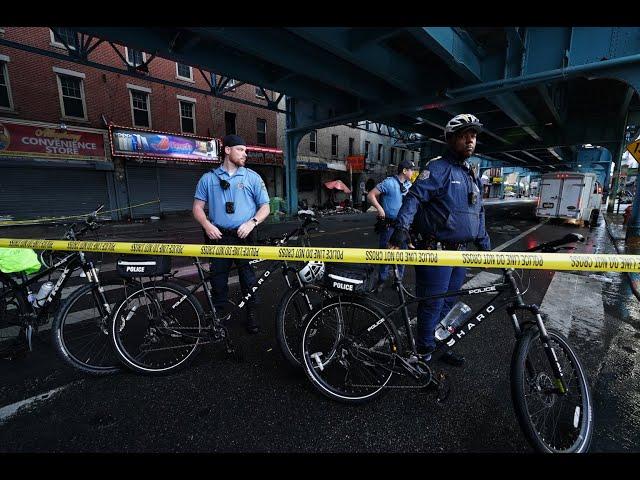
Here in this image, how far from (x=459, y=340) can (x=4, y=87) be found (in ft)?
62.1

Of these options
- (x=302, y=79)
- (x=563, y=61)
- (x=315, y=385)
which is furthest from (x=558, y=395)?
(x=302, y=79)

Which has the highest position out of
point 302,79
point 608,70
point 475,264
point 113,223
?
point 302,79

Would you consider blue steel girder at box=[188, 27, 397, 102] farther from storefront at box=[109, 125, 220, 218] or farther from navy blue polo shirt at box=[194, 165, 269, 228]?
storefront at box=[109, 125, 220, 218]

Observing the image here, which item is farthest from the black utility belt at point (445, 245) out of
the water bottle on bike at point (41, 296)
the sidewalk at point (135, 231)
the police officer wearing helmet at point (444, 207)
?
the sidewalk at point (135, 231)

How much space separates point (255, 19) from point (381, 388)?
378 centimetres

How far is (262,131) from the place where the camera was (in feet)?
71.1

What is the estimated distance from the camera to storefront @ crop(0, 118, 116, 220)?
12.4m

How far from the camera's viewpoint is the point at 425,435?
2.07m

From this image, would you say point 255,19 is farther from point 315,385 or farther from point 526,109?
point 526,109

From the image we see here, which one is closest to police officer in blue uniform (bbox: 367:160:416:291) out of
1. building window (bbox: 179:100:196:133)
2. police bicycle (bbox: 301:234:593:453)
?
police bicycle (bbox: 301:234:593:453)

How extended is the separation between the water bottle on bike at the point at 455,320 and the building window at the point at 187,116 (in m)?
19.2

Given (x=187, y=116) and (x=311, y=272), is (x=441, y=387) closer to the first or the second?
(x=311, y=272)

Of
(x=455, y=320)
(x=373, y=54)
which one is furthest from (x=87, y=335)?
(x=373, y=54)

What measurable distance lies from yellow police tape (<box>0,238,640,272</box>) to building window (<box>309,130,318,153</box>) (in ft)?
76.9
